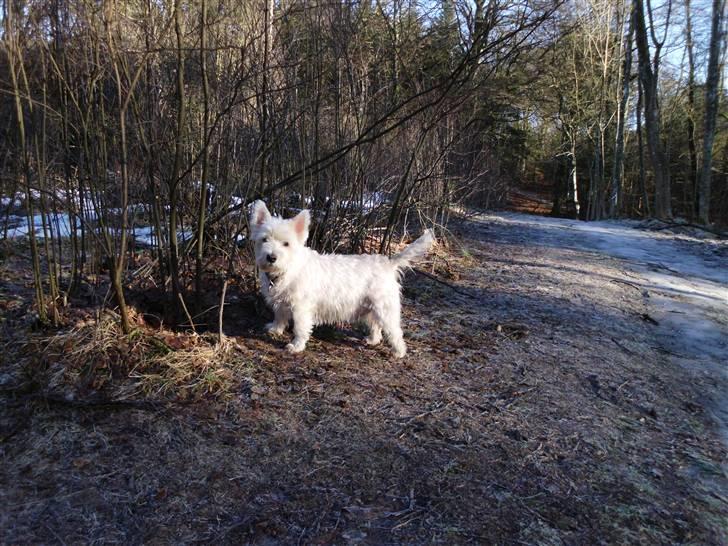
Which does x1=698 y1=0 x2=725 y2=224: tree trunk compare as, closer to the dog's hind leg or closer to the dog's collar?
the dog's hind leg

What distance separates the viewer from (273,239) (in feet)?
13.9

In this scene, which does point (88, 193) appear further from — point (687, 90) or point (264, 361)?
point (687, 90)

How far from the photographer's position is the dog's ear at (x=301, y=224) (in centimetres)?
434

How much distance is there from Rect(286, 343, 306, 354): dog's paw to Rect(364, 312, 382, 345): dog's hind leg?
26.8 inches

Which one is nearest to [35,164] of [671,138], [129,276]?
[129,276]

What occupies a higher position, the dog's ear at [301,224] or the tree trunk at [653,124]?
the tree trunk at [653,124]

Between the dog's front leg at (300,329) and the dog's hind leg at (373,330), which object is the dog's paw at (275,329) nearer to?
the dog's front leg at (300,329)

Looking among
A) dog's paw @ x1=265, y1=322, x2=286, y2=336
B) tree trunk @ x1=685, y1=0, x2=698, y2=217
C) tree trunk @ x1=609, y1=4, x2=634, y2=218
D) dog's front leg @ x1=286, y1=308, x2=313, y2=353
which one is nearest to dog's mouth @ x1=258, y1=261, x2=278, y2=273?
dog's front leg @ x1=286, y1=308, x2=313, y2=353

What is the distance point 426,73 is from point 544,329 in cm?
396

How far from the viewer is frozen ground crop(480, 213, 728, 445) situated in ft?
16.8

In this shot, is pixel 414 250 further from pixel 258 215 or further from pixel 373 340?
pixel 258 215

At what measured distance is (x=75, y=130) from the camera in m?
4.04

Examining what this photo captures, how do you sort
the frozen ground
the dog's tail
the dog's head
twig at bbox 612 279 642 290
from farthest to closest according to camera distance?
twig at bbox 612 279 642 290
the frozen ground
the dog's tail
the dog's head

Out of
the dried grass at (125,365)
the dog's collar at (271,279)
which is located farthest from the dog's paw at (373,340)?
the dried grass at (125,365)
